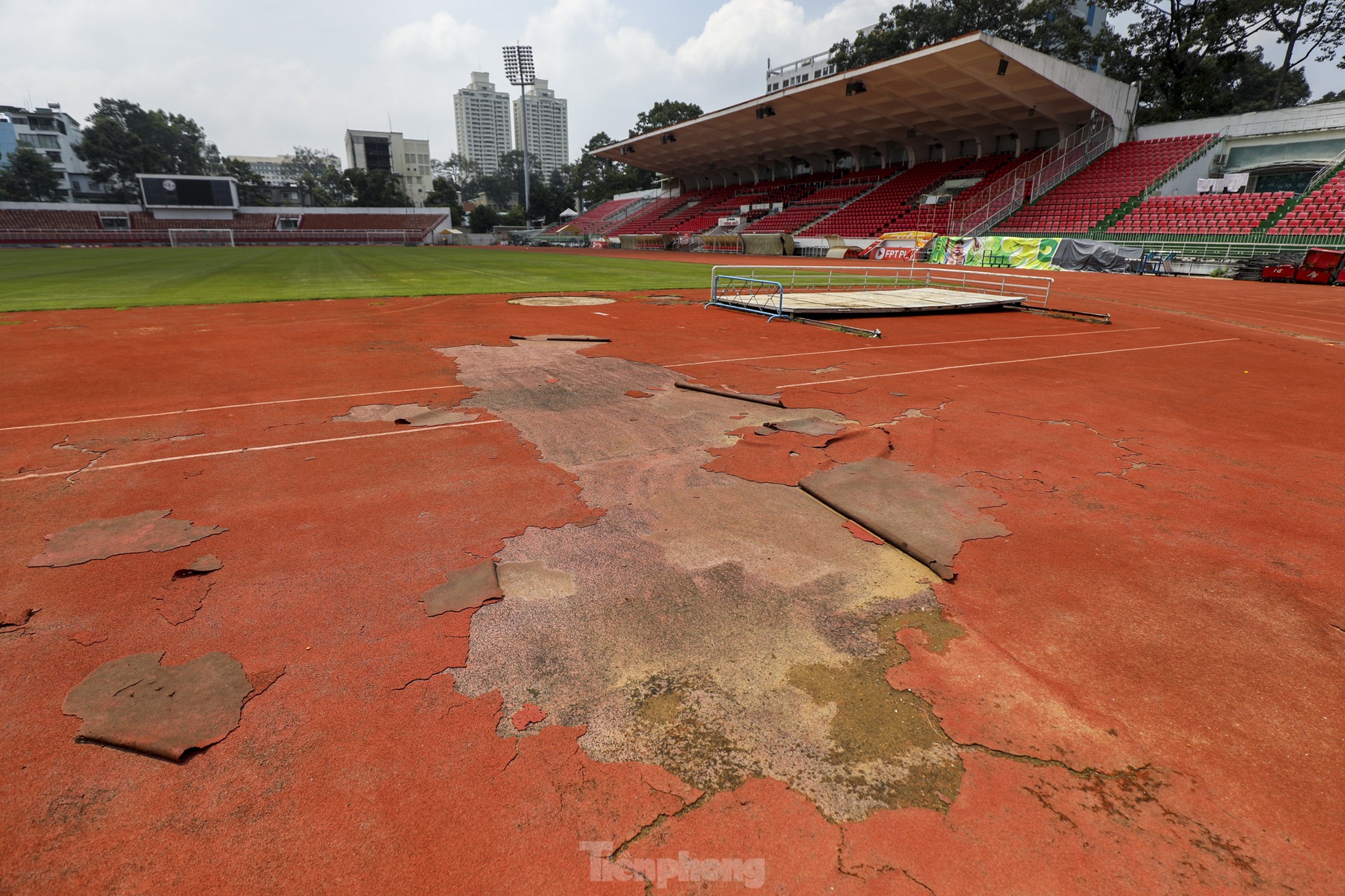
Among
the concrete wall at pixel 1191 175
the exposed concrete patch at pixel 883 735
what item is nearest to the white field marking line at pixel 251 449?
the exposed concrete patch at pixel 883 735

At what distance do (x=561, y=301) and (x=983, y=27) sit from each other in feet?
195

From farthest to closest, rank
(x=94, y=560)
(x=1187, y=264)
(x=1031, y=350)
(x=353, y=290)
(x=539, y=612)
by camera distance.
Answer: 1. (x=1187, y=264)
2. (x=353, y=290)
3. (x=1031, y=350)
4. (x=94, y=560)
5. (x=539, y=612)

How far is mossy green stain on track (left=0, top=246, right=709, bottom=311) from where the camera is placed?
17781 millimetres

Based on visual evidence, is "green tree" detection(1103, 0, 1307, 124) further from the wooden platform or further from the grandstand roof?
the wooden platform

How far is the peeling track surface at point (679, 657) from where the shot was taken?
89.5 inches

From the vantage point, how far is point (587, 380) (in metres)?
8.75

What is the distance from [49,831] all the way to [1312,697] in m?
5.56

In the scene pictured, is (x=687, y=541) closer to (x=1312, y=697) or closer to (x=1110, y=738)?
(x=1110, y=738)

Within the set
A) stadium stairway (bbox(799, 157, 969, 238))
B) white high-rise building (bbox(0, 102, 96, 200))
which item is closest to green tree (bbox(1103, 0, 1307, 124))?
stadium stairway (bbox(799, 157, 969, 238))

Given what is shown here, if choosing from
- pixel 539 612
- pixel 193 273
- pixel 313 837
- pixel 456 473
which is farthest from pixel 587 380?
pixel 193 273

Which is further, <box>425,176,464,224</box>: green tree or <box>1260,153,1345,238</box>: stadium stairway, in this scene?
<box>425,176,464,224</box>: green tree

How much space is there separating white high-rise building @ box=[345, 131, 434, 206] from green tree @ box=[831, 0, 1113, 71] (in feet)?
238

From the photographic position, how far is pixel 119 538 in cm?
433

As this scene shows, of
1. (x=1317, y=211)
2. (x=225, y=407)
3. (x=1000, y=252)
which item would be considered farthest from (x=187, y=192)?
(x=1317, y=211)
